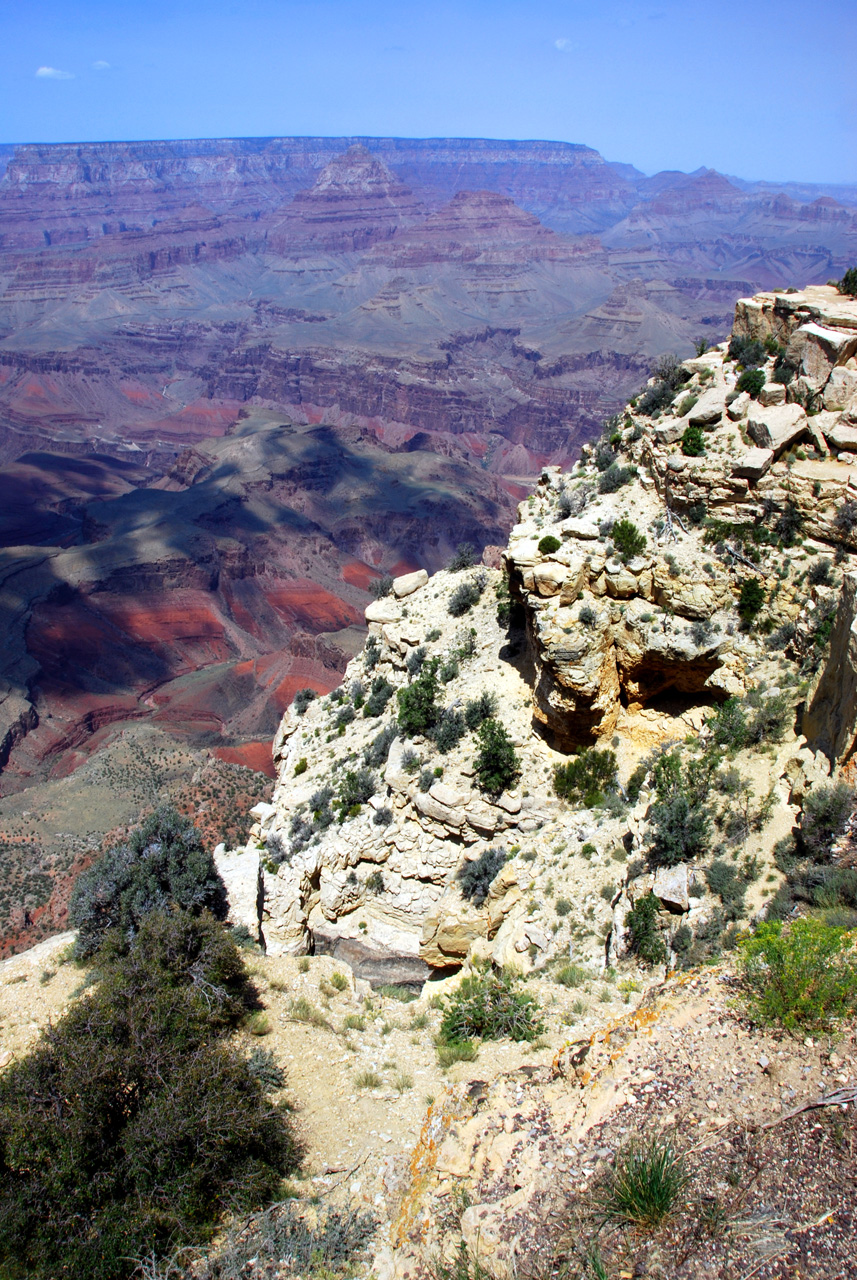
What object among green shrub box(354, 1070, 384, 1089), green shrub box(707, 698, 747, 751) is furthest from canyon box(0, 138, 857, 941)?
green shrub box(707, 698, 747, 751)

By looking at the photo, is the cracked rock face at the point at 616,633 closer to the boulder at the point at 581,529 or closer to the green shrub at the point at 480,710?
the boulder at the point at 581,529

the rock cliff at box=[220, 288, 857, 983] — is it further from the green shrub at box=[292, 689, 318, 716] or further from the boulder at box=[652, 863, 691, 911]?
the green shrub at box=[292, 689, 318, 716]

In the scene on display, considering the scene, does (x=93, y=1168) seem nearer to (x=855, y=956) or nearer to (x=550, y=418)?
(x=855, y=956)

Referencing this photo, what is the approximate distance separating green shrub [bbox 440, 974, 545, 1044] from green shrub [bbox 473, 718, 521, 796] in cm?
527

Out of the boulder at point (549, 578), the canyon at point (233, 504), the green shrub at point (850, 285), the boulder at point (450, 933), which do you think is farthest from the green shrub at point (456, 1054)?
the canyon at point (233, 504)

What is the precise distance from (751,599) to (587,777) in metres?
6.04

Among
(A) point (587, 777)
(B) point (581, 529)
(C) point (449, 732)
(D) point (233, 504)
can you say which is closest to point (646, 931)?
(A) point (587, 777)

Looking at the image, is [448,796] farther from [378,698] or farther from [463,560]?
[463,560]

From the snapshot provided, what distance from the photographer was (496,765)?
60.9 ft

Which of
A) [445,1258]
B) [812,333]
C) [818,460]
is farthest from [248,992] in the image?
[812,333]

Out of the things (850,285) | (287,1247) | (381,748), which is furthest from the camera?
(850,285)

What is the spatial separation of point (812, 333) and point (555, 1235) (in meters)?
21.4

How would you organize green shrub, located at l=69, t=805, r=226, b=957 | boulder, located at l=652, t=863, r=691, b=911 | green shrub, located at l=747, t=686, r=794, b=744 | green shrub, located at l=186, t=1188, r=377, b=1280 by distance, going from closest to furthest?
green shrub, located at l=186, t=1188, r=377, b=1280 < boulder, located at l=652, t=863, r=691, b=911 < green shrub, located at l=747, t=686, r=794, b=744 < green shrub, located at l=69, t=805, r=226, b=957

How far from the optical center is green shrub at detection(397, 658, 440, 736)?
20844 millimetres
